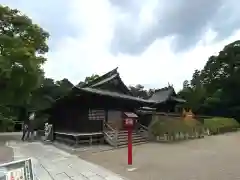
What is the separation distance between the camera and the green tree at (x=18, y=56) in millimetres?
16312

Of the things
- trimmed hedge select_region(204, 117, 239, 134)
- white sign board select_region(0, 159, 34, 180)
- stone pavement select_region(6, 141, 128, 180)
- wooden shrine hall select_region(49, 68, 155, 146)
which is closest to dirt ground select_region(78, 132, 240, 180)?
stone pavement select_region(6, 141, 128, 180)

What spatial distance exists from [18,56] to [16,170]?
546 inches

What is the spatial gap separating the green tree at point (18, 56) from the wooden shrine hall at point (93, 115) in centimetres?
260

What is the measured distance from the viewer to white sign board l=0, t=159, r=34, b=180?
3.47 meters

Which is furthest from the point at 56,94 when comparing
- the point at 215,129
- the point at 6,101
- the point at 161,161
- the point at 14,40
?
the point at 161,161

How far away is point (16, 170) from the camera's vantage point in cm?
364

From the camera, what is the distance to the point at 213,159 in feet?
34.0

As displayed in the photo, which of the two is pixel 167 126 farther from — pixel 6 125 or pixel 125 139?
pixel 6 125

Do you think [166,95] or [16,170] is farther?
[166,95]

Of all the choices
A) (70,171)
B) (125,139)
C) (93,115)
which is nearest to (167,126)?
(125,139)

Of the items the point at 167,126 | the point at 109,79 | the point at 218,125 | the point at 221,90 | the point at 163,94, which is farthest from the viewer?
the point at 221,90

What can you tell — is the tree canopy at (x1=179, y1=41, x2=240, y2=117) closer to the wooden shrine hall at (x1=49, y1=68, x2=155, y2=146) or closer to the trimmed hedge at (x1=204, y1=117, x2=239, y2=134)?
the trimmed hedge at (x1=204, y1=117, x2=239, y2=134)

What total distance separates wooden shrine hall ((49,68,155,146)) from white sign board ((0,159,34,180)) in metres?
11.0

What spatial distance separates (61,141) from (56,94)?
18.7m
